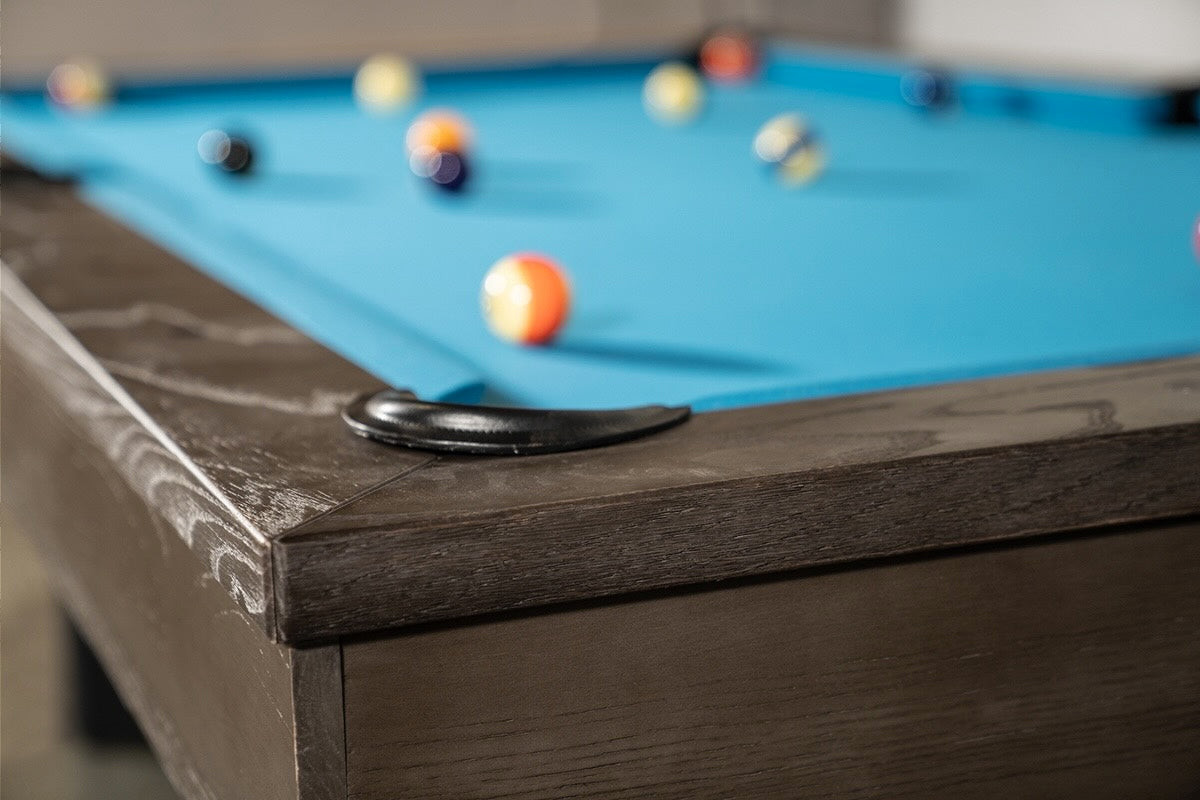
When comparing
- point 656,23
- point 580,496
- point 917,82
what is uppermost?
point 656,23

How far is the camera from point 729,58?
Answer: 10.0ft

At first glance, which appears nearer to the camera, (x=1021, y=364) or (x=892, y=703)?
(x=892, y=703)

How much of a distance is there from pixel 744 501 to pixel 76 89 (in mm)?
2195

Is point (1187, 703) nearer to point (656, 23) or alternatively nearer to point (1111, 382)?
point (1111, 382)

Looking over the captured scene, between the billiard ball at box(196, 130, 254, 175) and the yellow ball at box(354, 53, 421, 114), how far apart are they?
2.65 ft

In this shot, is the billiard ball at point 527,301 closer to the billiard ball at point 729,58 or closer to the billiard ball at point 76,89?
the billiard ball at point 76,89

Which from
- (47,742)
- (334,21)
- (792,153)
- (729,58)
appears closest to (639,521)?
(792,153)

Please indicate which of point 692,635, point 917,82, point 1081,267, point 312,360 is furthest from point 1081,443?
point 917,82

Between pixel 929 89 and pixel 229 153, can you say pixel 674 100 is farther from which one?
pixel 229 153

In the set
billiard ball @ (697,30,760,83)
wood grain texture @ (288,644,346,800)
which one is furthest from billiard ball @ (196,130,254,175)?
billiard ball @ (697,30,760,83)

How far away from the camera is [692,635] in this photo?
0.75 m

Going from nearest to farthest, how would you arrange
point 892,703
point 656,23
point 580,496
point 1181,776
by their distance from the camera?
1. point 580,496
2. point 892,703
3. point 1181,776
4. point 656,23

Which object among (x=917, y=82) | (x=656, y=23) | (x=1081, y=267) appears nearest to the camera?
(x=1081, y=267)

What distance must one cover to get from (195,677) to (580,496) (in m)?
0.32
